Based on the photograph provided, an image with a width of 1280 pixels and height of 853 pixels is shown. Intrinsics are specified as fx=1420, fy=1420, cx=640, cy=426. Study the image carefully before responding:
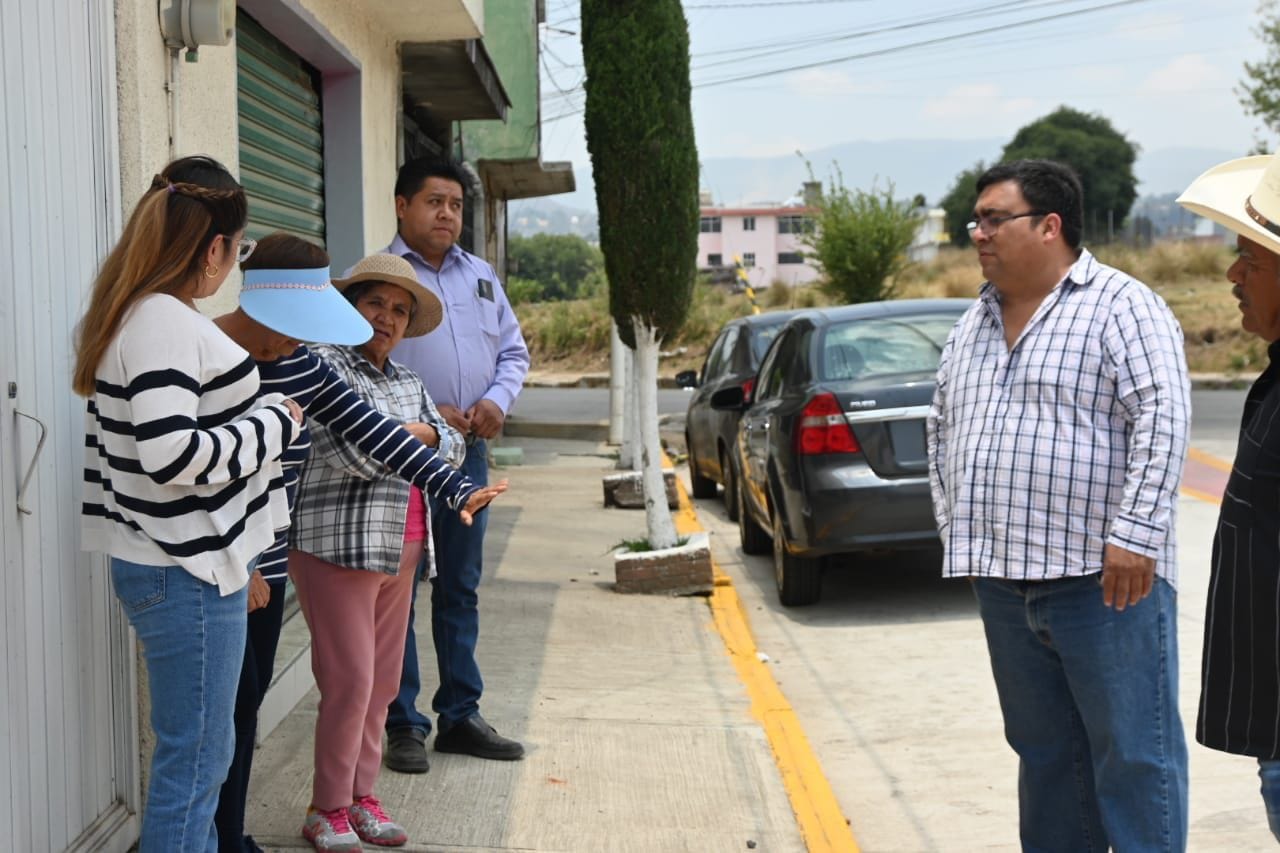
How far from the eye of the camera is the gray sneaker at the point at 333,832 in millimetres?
4078

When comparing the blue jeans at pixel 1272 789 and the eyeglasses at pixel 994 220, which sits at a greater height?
the eyeglasses at pixel 994 220

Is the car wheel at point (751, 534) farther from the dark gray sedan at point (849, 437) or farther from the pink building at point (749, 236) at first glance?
the pink building at point (749, 236)

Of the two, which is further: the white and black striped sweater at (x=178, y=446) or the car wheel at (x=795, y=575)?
the car wheel at (x=795, y=575)

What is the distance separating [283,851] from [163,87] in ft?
7.48

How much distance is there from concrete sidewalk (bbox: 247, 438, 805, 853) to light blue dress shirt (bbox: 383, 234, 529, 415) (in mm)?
1331

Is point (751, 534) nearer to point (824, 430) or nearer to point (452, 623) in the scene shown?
point (824, 430)

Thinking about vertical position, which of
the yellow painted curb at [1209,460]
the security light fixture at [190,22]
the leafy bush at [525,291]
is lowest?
the yellow painted curb at [1209,460]

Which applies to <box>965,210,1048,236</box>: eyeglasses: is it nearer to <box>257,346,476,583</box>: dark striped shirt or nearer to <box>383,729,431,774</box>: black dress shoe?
<box>257,346,476,583</box>: dark striped shirt

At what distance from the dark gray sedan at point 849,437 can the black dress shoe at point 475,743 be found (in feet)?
9.85

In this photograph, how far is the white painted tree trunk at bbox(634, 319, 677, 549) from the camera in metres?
9.10

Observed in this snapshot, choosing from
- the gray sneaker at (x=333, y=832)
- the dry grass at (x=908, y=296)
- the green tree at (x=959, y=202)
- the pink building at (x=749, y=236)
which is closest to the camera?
the gray sneaker at (x=333, y=832)

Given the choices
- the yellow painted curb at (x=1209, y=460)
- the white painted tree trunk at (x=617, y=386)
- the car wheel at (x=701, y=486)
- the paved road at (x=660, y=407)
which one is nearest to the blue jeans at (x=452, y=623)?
the car wheel at (x=701, y=486)

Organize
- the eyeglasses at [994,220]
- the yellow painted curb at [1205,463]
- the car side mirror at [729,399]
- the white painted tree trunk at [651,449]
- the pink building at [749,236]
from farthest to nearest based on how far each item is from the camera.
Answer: the pink building at [749,236], the yellow painted curb at [1205,463], the car side mirror at [729,399], the white painted tree trunk at [651,449], the eyeglasses at [994,220]

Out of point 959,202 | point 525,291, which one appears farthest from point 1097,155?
point 525,291
